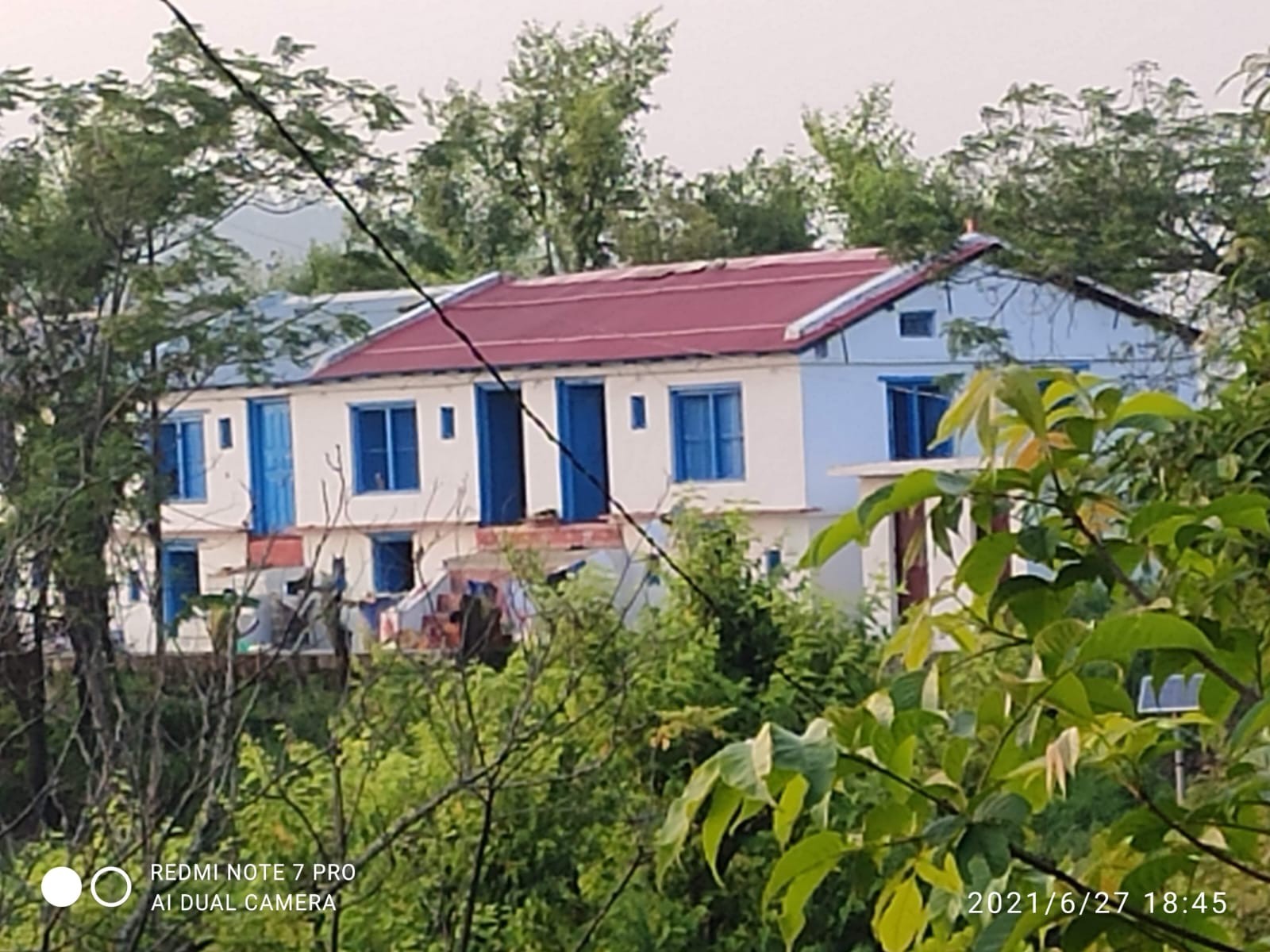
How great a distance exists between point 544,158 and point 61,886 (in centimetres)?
154

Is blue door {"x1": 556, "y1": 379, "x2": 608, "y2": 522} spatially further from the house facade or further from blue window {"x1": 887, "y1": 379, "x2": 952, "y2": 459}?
blue window {"x1": 887, "y1": 379, "x2": 952, "y2": 459}

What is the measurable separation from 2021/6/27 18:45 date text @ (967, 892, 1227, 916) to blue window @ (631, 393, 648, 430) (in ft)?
6.86

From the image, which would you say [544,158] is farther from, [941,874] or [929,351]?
[941,874]

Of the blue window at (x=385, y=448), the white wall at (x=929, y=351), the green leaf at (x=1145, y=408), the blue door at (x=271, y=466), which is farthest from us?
the blue window at (x=385, y=448)

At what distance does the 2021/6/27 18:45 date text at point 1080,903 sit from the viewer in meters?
0.55

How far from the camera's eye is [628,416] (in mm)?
2697

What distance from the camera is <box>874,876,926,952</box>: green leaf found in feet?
2.01

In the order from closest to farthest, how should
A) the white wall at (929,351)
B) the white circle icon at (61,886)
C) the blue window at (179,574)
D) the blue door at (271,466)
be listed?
the white circle icon at (61,886) < the blue window at (179,574) < the white wall at (929,351) < the blue door at (271,466)

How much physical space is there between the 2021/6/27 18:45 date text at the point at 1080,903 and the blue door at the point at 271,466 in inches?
70.2

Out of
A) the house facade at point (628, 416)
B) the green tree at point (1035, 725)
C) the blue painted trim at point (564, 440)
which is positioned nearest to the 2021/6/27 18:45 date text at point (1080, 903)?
the green tree at point (1035, 725)

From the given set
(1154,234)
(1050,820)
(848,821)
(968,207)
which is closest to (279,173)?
(968,207)

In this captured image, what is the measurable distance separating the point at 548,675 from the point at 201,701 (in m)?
0.78

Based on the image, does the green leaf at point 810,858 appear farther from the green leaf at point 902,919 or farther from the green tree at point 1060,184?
the green tree at point 1060,184

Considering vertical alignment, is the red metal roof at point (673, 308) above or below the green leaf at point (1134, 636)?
above
